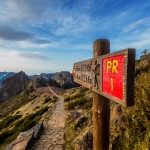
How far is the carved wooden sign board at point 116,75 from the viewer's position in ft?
9.16

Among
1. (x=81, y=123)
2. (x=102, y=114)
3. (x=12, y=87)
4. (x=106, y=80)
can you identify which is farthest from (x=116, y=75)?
(x=12, y=87)

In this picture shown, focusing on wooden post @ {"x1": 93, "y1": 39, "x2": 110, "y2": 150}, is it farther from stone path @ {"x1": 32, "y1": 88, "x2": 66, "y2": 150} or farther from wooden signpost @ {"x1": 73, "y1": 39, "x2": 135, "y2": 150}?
stone path @ {"x1": 32, "y1": 88, "x2": 66, "y2": 150}

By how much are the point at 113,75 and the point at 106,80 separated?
34 cm

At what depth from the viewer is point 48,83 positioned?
81750mm

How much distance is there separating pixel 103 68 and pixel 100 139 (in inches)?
60.3

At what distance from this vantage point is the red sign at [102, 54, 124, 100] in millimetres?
2959

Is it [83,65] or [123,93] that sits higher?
[83,65]

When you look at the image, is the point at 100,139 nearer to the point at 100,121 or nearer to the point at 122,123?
the point at 100,121

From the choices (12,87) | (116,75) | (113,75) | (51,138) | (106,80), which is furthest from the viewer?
(12,87)

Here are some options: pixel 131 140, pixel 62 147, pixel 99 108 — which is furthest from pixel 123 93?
pixel 62 147

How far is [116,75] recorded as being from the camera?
3.10m

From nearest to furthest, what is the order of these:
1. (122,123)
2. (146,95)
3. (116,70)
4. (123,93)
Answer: (123,93) < (116,70) < (146,95) < (122,123)

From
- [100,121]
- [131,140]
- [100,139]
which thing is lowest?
[131,140]

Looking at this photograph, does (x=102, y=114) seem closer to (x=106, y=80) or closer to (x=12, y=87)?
(x=106, y=80)
